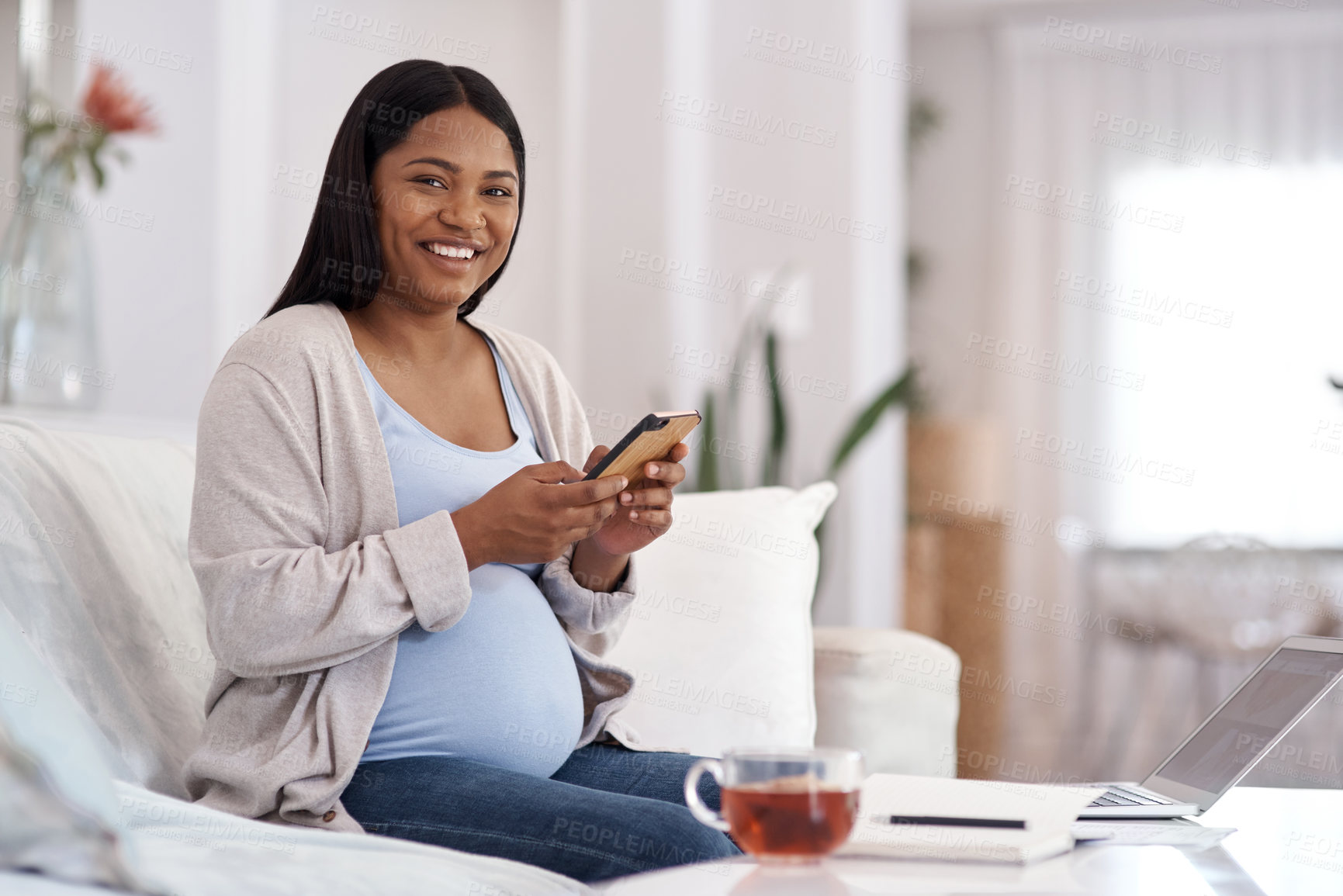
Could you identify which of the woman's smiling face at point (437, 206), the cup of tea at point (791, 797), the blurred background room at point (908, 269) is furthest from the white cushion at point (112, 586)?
the cup of tea at point (791, 797)

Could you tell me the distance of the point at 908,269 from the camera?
5.16 meters

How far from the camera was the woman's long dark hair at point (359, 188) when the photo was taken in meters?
1.20

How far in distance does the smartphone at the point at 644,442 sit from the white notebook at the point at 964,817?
0.35 metres

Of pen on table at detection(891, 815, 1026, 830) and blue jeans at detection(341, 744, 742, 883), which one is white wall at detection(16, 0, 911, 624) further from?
pen on table at detection(891, 815, 1026, 830)

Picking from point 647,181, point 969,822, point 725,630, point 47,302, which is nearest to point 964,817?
point 969,822

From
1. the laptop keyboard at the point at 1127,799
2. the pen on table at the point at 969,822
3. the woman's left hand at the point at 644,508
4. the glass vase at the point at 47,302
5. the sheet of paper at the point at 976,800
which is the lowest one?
the laptop keyboard at the point at 1127,799

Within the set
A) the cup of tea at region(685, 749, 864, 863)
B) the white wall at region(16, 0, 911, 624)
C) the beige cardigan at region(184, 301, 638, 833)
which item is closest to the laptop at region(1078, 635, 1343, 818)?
the cup of tea at region(685, 749, 864, 863)

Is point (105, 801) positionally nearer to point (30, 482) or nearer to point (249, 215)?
point (30, 482)

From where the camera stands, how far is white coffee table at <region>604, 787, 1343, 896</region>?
28.4 inches

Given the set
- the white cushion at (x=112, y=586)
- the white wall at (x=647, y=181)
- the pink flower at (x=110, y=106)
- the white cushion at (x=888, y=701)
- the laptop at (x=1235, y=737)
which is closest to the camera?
the laptop at (x=1235, y=737)

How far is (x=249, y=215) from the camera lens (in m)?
2.83

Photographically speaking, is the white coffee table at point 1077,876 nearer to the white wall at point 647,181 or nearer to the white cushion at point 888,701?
the white cushion at point 888,701

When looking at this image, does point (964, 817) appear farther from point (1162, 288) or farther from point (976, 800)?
point (1162, 288)

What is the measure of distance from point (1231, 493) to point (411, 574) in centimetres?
441
